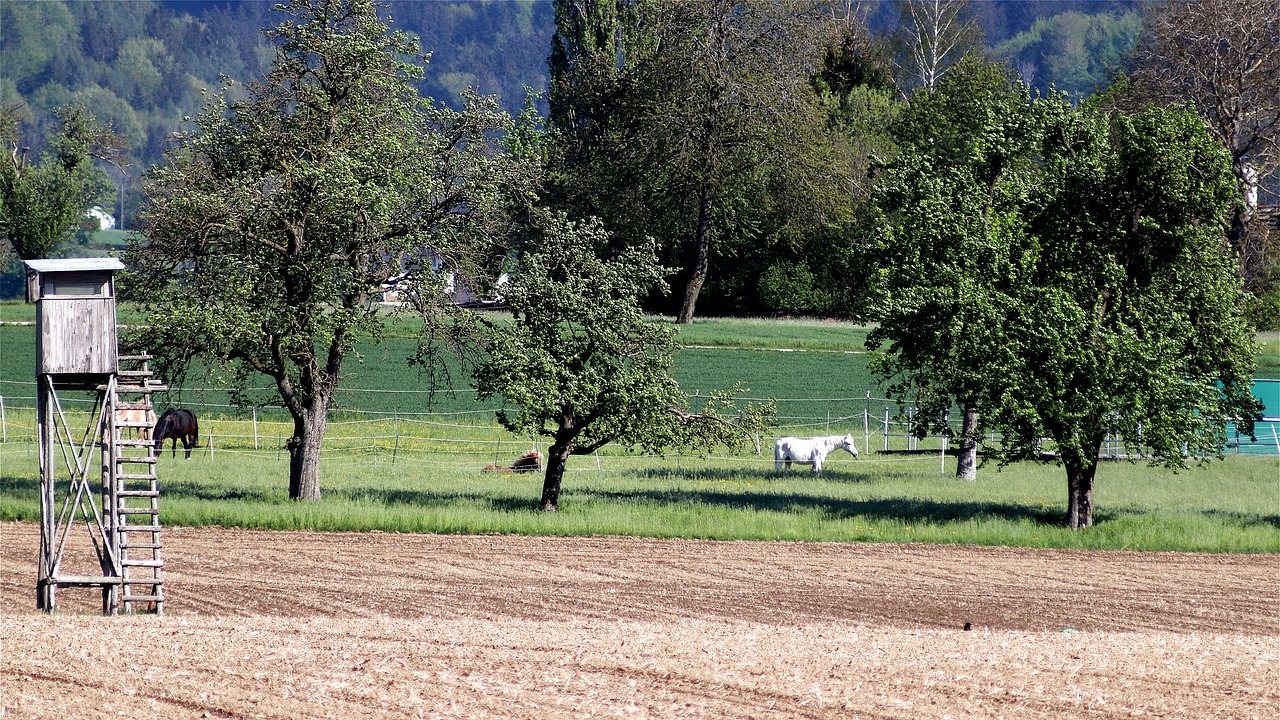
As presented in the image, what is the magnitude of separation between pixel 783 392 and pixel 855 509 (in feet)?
75.7

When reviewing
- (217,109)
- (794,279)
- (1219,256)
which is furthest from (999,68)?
(217,109)

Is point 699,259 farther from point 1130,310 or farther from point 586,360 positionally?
point 1130,310

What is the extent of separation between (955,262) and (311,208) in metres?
13.0

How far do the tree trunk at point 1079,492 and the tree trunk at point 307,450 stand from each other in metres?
15.2

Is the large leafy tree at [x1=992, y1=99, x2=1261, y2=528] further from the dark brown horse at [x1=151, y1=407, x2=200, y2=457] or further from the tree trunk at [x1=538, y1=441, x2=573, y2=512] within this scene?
the dark brown horse at [x1=151, y1=407, x2=200, y2=457]

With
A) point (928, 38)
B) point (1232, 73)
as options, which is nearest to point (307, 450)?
point (1232, 73)

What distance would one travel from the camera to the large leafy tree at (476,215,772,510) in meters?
27.2

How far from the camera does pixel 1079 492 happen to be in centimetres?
2766

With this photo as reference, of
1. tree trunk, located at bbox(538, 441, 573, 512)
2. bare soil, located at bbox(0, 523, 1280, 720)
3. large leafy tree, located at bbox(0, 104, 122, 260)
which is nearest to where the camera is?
bare soil, located at bbox(0, 523, 1280, 720)

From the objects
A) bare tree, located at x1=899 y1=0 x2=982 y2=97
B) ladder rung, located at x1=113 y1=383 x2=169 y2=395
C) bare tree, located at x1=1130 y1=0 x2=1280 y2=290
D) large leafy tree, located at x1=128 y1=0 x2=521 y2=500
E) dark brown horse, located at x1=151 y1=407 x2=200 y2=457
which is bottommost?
dark brown horse, located at x1=151 y1=407 x2=200 y2=457

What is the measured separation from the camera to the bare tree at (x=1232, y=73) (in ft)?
142

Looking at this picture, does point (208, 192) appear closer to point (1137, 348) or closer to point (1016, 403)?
point (1016, 403)

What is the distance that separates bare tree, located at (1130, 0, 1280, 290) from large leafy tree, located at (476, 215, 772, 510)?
2170 centimetres

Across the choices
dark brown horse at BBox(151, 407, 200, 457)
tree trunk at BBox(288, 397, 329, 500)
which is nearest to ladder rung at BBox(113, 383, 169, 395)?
tree trunk at BBox(288, 397, 329, 500)
